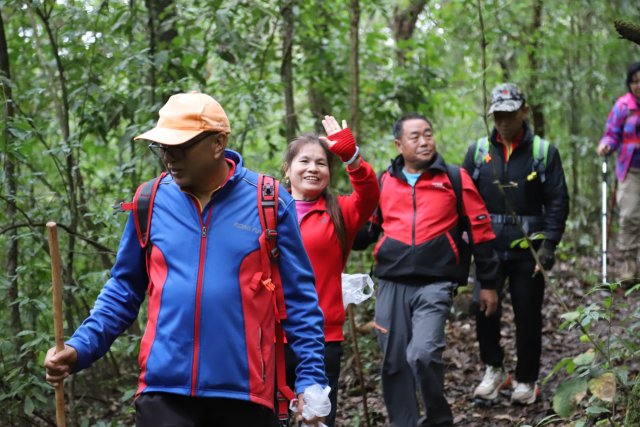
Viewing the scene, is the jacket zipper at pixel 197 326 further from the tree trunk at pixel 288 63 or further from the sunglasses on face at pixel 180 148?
the tree trunk at pixel 288 63

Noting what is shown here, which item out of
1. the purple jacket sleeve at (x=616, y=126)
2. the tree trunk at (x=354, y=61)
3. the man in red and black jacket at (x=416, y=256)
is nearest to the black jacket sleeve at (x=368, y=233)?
the man in red and black jacket at (x=416, y=256)

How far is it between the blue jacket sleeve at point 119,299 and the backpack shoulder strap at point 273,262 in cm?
56

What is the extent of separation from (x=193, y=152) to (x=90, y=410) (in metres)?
5.03

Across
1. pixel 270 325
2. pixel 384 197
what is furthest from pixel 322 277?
pixel 270 325

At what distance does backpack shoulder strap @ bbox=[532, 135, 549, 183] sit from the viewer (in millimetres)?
6891

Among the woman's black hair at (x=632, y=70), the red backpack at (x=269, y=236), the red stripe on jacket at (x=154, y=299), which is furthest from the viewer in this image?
the woman's black hair at (x=632, y=70)

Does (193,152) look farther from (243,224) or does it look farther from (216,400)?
(216,400)

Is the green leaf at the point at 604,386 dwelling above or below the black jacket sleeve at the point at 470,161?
below

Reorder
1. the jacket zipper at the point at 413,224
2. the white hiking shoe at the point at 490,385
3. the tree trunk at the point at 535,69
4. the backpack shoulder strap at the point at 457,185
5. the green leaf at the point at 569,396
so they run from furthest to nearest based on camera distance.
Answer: the tree trunk at the point at 535,69
the white hiking shoe at the point at 490,385
the backpack shoulder strap at the point at 457,185
the jacket zipper at the point at 413,224
the green leaf at the point at 569,396

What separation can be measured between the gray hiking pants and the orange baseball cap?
2.80 m

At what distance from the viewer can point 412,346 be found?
5.73 metres

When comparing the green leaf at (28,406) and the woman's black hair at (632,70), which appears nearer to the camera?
the green leaf at (28,406)

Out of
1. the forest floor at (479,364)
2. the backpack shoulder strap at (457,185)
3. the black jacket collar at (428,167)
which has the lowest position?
the forest floor at (479,364)

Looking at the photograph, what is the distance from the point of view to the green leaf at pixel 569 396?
16.8ft
